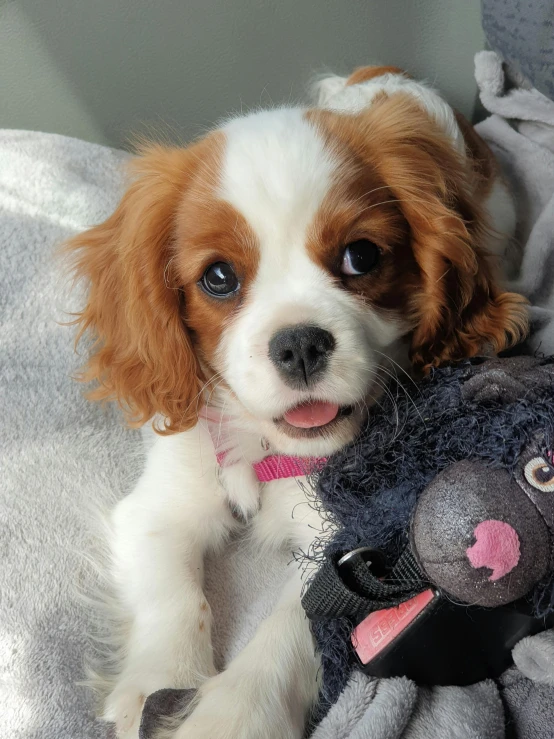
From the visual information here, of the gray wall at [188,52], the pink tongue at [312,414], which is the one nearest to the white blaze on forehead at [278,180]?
the pink tongue at [312,414]

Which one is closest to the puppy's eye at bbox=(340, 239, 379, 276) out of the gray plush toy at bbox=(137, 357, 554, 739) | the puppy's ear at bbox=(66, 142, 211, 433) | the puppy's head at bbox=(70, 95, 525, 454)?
the puppy's head at bbox=(70, 95, 525, 454)

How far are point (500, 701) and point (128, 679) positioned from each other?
63cm

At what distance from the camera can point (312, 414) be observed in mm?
1134

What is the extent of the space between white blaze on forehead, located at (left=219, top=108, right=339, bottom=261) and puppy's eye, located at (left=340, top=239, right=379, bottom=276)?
90mm

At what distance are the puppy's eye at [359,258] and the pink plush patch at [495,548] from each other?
0.51 m

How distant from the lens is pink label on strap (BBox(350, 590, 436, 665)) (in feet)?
3.06

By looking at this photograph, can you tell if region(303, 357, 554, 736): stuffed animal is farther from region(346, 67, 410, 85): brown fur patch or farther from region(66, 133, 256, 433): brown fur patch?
region(346, 67, 410, 85): brown fur patch

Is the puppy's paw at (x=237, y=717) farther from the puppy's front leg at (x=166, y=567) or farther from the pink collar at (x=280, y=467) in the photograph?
the pink collar at (x=280, y=467)

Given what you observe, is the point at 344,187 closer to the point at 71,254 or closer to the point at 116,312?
the point at 116,312

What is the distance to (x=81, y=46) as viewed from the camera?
1985 mm

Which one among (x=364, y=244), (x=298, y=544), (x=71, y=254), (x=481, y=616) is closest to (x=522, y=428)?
(x=481, y=616)

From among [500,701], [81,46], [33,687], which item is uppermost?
[81,46]

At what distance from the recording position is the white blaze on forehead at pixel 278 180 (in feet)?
3.70

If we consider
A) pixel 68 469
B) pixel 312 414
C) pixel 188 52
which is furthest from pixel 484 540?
pixel 188 52
